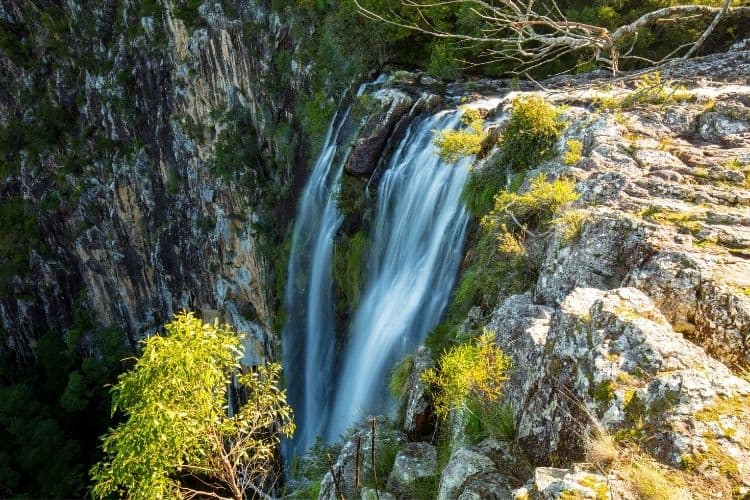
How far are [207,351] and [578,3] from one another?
15.3m

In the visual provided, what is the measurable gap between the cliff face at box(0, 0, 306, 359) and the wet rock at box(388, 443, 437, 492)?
1385 centimetres

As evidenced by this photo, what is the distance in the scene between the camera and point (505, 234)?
695 centimetres

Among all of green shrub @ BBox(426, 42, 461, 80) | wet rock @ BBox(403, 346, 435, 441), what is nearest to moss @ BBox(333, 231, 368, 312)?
green shrub @ BBox(426, 42, 461, 80)

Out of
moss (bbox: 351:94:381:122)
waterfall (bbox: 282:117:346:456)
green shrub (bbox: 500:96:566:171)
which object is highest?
moss (bbox: 351:94:381:122)

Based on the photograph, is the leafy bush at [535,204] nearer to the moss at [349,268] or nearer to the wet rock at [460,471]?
the wet rock at [460,471]

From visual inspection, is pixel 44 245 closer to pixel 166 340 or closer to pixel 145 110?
pixel 145 110

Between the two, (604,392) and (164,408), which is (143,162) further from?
(604,392)

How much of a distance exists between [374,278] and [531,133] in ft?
19.1

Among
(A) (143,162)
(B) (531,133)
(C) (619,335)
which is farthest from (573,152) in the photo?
(A) (143,162)

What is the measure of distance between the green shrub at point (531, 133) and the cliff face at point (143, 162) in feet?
34.9

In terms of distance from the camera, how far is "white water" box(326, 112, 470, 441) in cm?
989

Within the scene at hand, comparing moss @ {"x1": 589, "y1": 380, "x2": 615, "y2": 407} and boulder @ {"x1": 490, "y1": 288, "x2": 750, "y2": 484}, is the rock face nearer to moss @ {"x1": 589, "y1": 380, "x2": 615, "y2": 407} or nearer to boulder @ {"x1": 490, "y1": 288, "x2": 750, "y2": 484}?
boulder @ {"x1": 490, "y1": 288, "x2": 750, "y2": 484}

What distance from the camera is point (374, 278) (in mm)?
12773

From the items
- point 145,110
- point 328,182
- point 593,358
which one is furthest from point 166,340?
point 145,110
